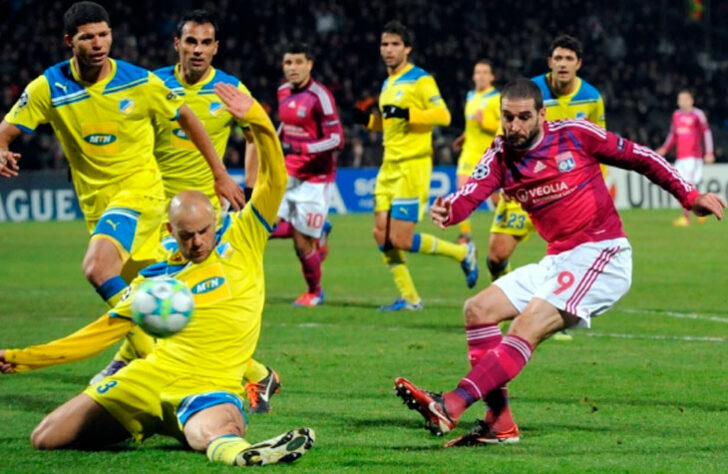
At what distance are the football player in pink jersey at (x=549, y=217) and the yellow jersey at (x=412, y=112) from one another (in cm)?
609

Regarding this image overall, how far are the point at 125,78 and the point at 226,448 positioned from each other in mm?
3328

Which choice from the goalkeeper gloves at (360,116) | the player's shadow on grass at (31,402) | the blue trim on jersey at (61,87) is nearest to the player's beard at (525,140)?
the blue trim on jersey at (61,87)

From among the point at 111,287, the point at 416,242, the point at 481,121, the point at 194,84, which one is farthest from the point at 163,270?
the point at 481,121

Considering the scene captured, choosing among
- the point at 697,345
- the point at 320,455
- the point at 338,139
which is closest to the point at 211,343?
the point at 320,455

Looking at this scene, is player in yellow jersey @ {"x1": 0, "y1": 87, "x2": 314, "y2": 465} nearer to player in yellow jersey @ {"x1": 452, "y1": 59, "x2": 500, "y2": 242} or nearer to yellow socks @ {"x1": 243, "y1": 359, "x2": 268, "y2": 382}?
yellow socks @ {"x1": 243, "y1": 359, "x2": 268, "y2": 382}

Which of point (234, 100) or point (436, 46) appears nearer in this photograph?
point (234, 100)

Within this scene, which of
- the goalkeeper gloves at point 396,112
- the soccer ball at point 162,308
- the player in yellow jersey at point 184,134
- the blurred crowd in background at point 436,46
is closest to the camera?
the soccer ball at point 162,308

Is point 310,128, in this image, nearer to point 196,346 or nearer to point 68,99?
point 68,99

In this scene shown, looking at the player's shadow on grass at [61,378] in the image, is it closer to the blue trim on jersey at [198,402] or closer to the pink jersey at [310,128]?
the blue trim on jersey at [198,402]

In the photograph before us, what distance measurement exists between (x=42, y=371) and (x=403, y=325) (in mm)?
3677

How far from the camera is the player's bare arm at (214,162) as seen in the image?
729 centimetres

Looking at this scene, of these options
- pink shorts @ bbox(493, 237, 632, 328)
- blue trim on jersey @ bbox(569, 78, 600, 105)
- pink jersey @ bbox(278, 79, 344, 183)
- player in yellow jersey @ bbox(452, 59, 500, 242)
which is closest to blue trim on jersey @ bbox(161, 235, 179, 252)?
pink shorts @ bbox(493, 237, 632, 328)

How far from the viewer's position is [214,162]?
7.75 meters

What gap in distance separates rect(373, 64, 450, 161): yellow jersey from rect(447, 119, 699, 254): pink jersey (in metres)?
6.08
